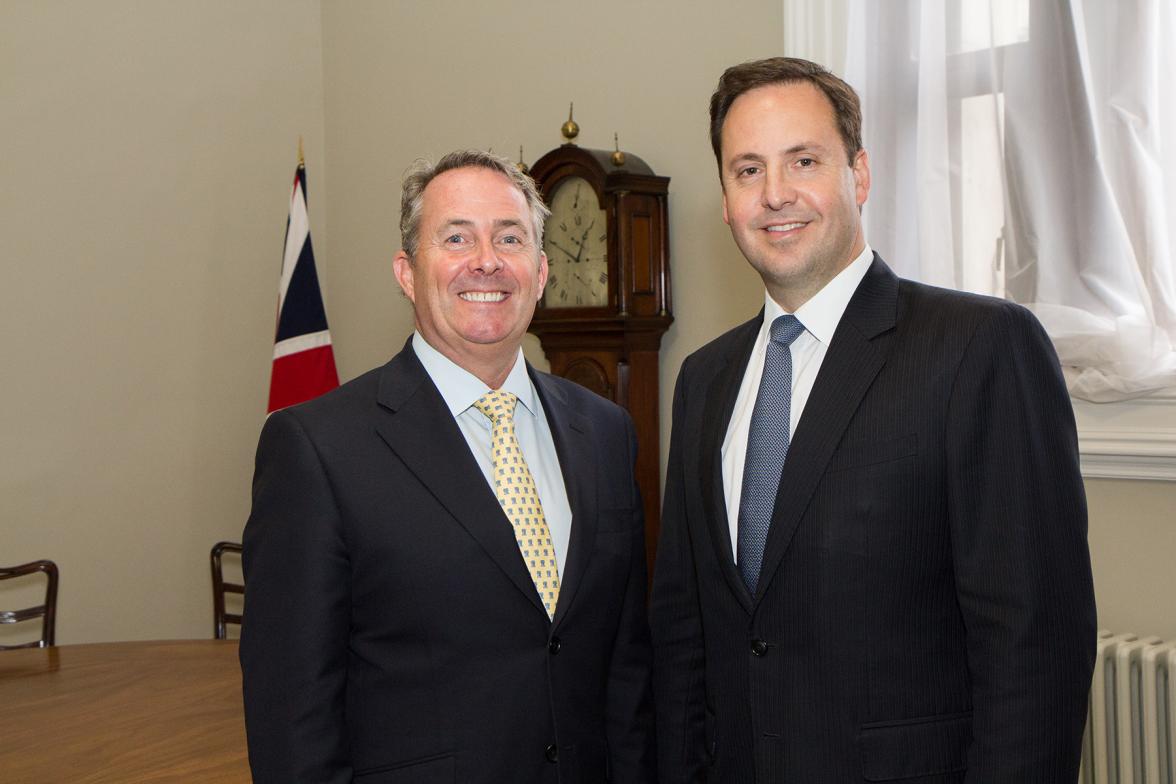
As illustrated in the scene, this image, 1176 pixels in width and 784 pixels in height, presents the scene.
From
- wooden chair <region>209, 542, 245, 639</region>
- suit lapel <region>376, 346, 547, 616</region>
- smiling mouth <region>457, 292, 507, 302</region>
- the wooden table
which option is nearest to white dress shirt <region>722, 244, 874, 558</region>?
suit lapel <region>376, 346, 547, 616</region>

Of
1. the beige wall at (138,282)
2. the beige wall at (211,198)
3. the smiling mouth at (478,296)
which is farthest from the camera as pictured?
the beige wall at (138,282)

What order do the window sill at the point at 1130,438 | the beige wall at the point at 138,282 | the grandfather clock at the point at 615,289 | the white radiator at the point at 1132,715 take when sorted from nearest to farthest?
the white radiator at the point at 1132,715 → the window sill at the point at 1130,438 → the grandfather clock at the point at 615,289 → the beige wall at the point at 138,282

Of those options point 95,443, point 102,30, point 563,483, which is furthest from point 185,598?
point 563,483

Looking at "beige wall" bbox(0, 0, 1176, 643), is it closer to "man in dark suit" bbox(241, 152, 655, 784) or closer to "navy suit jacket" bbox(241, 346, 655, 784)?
"man in dark suit" bbox(241, 152, 655, 784)

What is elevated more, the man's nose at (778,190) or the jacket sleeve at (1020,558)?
the man's nose at (778,190)

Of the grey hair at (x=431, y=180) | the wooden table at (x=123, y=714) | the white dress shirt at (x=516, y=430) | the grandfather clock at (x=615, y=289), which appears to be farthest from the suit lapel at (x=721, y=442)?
the grandfather clock at (x=615, y=289)

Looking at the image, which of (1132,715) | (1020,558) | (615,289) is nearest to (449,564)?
(1020,558)

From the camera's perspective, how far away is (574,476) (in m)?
1.76

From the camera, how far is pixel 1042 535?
4.47 ft

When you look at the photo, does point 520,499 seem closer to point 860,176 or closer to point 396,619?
point 396,619

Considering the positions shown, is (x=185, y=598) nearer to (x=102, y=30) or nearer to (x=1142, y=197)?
(x=102, y=30)

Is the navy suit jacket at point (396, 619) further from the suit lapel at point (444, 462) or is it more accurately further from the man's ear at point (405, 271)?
the man's ear at point (405, 271)

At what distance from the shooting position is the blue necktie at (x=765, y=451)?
1.56m

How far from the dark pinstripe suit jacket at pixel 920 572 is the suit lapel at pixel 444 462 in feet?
1.04
